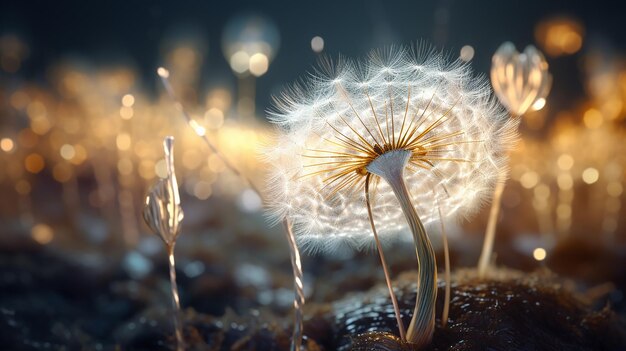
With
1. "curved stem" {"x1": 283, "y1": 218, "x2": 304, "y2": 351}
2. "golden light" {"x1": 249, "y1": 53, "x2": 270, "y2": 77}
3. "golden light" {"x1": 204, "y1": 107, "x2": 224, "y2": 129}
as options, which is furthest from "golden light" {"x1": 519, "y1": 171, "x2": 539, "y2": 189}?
"curved stem" {"x1": 283, "y1": 218, "x2": 304, "y2": 351}

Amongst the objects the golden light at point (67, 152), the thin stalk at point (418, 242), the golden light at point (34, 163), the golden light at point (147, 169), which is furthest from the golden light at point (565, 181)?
the golden light at point (34, 163)

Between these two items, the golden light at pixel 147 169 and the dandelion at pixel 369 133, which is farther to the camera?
the golden light at pixel 147 169

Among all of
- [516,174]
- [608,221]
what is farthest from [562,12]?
[608,221]

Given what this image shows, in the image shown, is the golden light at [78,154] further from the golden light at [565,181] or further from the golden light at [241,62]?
the golden light at [565,181]

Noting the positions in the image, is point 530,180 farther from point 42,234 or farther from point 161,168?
point 42,234

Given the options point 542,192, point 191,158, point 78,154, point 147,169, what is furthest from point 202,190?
point 542,192

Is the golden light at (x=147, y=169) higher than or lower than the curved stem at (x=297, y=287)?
higher

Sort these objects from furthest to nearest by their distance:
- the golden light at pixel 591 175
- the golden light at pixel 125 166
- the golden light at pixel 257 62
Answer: the golden light at pixel 125 166 → the golden light at pixel 257 62 → the golden light at pixel 591 175

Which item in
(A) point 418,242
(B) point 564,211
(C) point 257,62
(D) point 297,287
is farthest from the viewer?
(C) point 257,62
